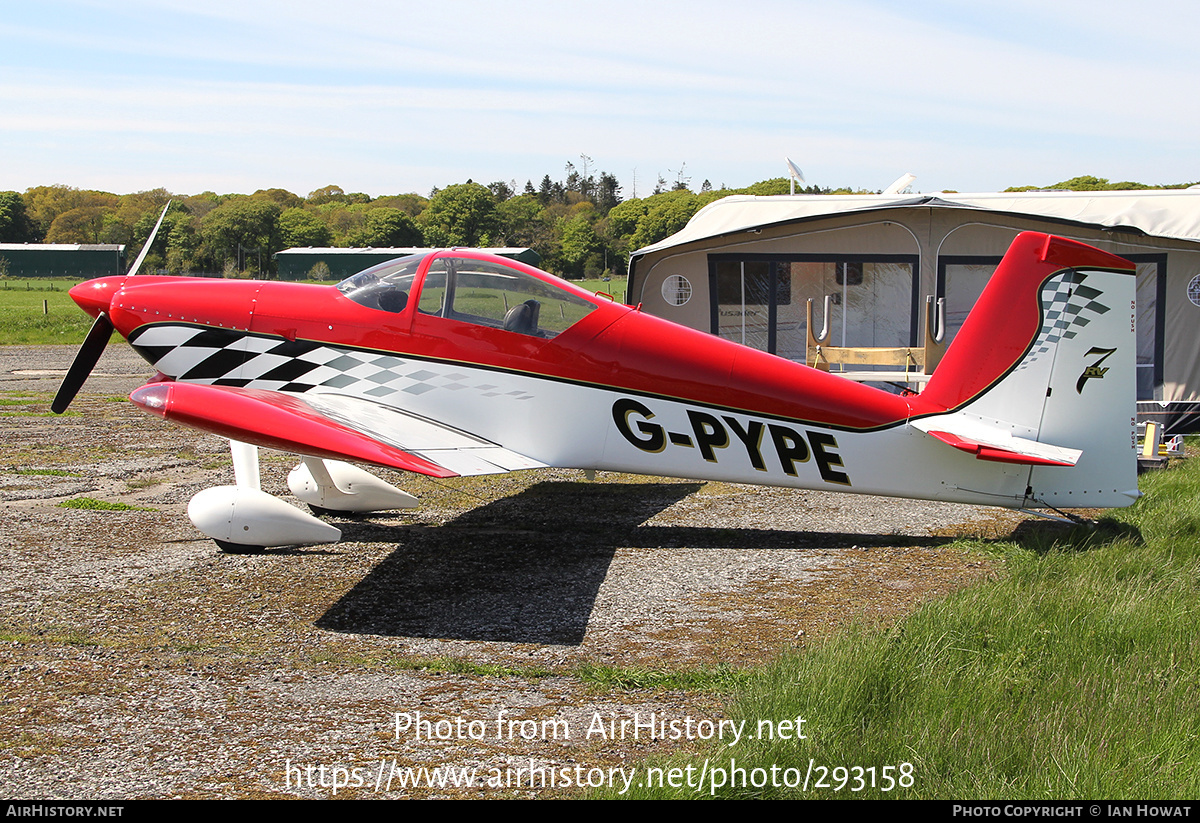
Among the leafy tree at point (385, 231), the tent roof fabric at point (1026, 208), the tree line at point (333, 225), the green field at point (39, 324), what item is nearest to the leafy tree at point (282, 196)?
the tree line at point (333, 225)

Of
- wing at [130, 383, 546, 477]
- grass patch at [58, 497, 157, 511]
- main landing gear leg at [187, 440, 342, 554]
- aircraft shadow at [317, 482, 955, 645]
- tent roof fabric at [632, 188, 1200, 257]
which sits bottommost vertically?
aircraft shadow at [317, 482, 955, 645]

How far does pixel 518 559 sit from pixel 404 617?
142 centimetres

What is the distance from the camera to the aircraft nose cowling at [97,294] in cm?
733

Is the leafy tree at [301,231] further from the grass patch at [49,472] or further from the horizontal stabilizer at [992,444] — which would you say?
the horizontal stabilizer at [992,444]

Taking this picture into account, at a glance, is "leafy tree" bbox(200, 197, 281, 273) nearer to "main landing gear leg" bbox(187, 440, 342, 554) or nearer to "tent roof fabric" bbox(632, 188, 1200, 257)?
"tent roof fabric" bbox(632, 188, 1200, 257)

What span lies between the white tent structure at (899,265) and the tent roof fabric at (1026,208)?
0.02 metres

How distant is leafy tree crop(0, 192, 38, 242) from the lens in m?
108

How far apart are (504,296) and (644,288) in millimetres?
6445

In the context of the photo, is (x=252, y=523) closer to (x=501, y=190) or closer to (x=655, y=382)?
(x=655, y=382)

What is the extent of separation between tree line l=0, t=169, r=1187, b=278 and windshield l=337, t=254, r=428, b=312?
72.4 metres

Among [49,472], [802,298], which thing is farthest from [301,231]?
[49,472]

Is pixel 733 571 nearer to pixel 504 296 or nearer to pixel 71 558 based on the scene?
pixel 504 296

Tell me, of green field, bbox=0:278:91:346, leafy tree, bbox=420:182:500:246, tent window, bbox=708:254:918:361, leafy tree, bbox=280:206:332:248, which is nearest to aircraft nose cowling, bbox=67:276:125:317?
tent window, bbox=708:254:918:361

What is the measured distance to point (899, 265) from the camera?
12.5 metres
